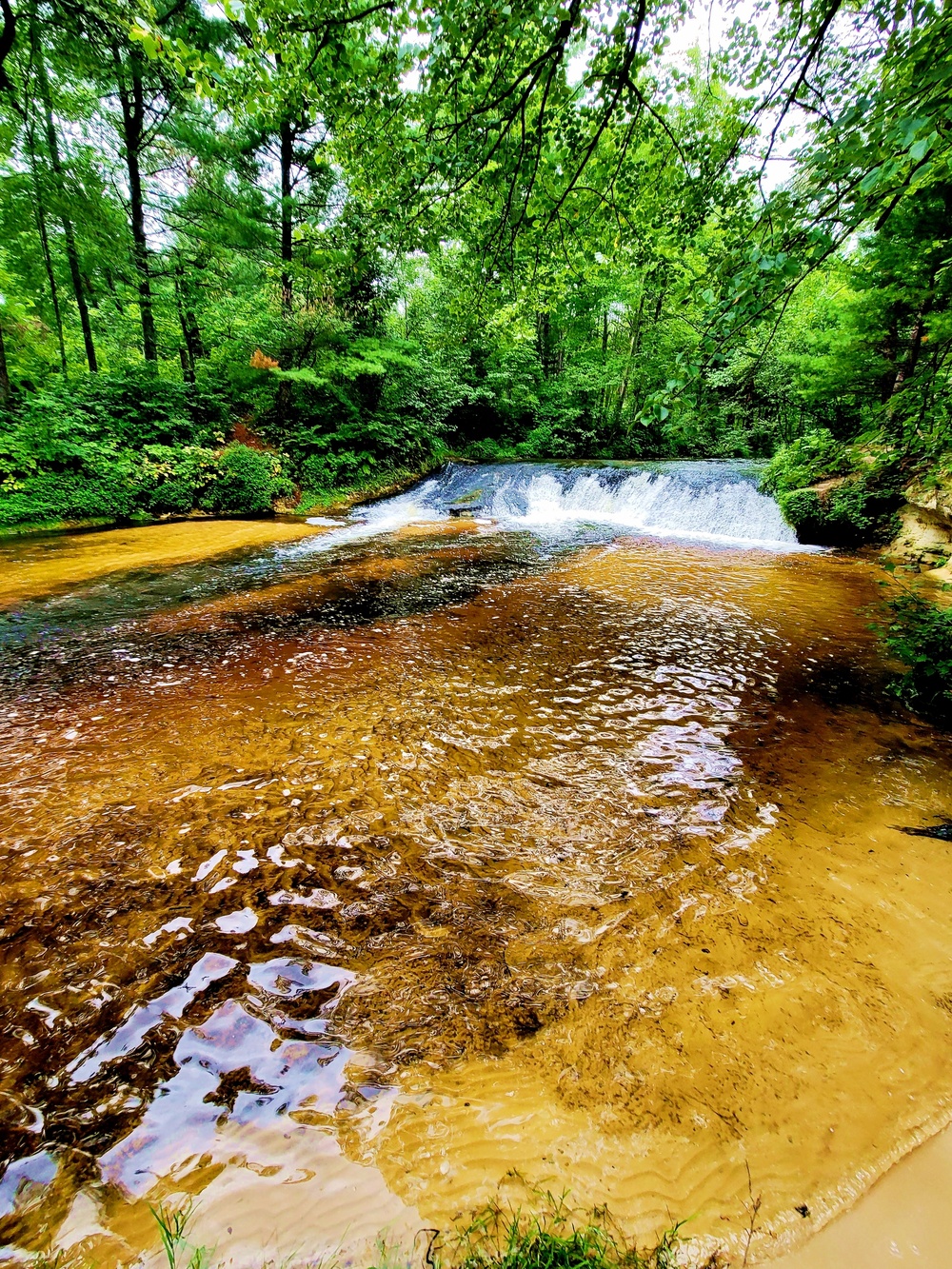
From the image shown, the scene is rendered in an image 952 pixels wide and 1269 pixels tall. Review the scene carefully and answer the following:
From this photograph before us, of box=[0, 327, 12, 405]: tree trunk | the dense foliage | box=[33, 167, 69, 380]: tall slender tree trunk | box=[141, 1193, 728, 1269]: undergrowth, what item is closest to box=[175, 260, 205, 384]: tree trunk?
the dense foliage

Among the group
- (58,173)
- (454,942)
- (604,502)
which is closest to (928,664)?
(454,942)

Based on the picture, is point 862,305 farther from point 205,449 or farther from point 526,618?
point 205,449

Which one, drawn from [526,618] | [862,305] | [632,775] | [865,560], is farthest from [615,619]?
[862,305]

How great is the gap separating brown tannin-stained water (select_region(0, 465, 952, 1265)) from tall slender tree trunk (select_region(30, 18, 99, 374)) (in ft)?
39.8

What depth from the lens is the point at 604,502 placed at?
14008 mm

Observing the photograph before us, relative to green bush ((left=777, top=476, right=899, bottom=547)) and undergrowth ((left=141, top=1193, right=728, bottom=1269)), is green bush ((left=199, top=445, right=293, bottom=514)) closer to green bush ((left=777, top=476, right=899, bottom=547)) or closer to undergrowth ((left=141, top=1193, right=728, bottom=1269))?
green bush ((left=777, top=476, right=899, bottom=547))

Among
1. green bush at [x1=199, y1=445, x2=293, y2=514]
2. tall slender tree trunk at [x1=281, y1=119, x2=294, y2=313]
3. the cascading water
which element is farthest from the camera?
tall slender tree trunk at [x1=281, y1=119, x2=294, y2=313]

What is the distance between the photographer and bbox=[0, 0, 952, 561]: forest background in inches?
105

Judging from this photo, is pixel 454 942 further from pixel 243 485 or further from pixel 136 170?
pixel 136 170

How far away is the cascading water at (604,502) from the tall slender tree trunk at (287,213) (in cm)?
564

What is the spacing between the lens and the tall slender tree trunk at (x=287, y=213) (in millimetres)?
12016

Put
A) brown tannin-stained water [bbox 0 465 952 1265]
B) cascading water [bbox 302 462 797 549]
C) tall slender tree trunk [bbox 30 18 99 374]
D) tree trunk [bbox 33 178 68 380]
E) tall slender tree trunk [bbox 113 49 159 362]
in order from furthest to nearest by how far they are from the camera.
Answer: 1. tall slender tree trunk [bbox 113 49 159 362]
2. cascading water [bbox 302 462 797 549]
3. tree trunk [bbox 33 178 68 380]
4. tall slender tree trunk [bbox 30 18 99 374]
5. brown tannin-stained water [bbox 0 465 952 1265]

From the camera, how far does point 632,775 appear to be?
3.12 metres

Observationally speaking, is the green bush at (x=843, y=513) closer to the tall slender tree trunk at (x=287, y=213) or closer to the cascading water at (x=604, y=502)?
the cascading water at (x=604, y=502)
